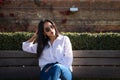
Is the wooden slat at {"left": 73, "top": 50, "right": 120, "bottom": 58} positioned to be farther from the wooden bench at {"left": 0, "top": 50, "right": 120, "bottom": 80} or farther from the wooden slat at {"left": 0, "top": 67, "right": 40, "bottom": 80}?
the wooden slat at {"left": 0, "top": 67, "right": 40, "bottom": 80}

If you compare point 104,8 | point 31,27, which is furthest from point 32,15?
point 104,8

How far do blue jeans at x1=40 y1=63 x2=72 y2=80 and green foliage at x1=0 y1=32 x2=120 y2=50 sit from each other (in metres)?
1.03

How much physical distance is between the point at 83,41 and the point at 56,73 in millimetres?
1238

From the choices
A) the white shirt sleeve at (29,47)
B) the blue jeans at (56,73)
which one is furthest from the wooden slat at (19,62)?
the blue jeans at (56,73)

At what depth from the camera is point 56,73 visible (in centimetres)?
555

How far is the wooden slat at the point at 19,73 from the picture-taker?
6527mm

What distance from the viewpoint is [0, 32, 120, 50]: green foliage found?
654 cm

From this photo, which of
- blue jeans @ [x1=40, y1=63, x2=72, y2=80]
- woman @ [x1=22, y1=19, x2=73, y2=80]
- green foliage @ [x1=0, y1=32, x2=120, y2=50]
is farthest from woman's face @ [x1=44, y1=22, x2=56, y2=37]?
green foliage @ [x1=0, y1=32, x2=120, y2=50]

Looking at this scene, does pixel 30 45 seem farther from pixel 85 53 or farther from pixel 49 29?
pixel 85 53

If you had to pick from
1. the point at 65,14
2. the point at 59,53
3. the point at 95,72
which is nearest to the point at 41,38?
the point at 59,53

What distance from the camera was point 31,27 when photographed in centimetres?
878

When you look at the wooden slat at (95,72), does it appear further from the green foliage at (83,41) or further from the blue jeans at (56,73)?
the blue jeans at (56,73)

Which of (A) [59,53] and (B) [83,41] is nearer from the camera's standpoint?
(A) [59,53]

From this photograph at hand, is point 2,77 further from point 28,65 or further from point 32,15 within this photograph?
point 32,15
